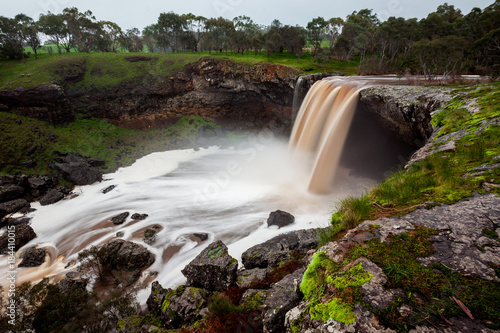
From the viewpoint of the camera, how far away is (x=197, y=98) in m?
31.3

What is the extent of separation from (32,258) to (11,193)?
30.6 feet

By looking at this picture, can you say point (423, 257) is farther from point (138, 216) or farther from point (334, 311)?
point (138, 216)

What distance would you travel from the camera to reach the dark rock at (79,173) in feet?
61.7

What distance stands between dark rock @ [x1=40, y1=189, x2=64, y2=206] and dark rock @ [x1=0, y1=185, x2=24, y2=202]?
5.29ft

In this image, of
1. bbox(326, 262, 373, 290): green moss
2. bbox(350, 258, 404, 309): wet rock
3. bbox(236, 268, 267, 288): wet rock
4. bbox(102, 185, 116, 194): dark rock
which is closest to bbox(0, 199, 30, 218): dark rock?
bbox(102, 185, 116, 194): dark rock

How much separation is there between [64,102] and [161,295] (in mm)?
30650

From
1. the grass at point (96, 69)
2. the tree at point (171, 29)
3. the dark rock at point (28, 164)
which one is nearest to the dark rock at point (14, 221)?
the dark rock at point (28, 164)

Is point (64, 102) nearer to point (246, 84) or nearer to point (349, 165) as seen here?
point (246, 84)

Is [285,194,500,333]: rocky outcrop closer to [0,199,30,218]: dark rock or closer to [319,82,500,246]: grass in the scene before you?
[319,82,500,246]: grass

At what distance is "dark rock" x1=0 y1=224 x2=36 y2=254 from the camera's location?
10992mm

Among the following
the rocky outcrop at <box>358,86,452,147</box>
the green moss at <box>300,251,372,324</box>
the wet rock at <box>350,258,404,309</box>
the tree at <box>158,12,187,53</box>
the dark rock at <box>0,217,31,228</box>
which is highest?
the tree at <box>158,12,187,53</box>

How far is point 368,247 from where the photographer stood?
117 inches

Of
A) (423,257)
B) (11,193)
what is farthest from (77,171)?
(423,257)

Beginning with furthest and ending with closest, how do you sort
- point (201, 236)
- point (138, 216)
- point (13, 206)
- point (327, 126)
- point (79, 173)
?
point (79, 173) → point (327, 126) → point (13, 206) → point (138, 216) → point (201, 236)
